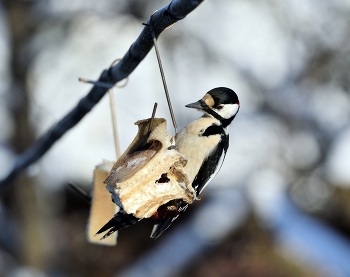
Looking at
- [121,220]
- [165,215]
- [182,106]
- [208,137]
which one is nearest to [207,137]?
[208,137]

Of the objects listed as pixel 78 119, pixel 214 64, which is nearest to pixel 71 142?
pixel 214 64

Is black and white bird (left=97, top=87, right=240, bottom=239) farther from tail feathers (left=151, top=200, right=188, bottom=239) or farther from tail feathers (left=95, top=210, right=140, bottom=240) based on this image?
tail feathers (left=95, top=210, right=140, bottom=240)

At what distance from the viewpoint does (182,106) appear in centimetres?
768

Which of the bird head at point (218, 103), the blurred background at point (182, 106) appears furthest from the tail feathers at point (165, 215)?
the blurred background at point (182, 106)

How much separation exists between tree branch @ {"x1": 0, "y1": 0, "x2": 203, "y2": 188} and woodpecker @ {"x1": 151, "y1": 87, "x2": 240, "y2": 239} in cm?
29

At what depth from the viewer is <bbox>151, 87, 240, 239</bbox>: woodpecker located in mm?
1865

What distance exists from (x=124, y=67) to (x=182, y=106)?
5.96m

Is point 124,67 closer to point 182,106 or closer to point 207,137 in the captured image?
point 207,137

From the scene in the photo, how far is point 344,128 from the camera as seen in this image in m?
8.32

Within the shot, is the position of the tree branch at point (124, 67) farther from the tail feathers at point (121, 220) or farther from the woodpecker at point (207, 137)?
the tail feathers at point (121, 220)

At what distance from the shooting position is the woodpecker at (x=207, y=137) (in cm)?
186

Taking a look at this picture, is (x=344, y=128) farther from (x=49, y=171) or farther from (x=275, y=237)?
(x=49, y=171)

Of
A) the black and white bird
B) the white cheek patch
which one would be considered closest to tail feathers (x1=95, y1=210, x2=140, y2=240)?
the black and white bird

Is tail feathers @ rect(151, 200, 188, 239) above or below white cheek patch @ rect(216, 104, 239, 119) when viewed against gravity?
below
